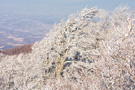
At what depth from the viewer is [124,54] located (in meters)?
5.51

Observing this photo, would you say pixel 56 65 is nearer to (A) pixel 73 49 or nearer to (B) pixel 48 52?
(B) pixel 48 52

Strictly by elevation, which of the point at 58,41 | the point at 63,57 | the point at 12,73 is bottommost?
the point at 12,73

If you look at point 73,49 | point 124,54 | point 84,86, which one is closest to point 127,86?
point 124,54

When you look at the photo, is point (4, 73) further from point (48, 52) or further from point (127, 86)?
point (127, 86)

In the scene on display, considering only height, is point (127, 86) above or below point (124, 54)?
below

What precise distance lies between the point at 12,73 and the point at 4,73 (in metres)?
0.62

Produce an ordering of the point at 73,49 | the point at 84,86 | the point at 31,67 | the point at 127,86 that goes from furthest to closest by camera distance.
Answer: the point at 31,67
the point at 73,49
the point at 84,86
the point at 127,86

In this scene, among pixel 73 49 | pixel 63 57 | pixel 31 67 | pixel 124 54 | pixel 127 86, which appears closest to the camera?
pixel 127 86

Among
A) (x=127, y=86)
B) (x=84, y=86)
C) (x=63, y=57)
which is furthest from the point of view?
(x=63, y=57)

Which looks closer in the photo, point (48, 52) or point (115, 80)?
point (115, 80)

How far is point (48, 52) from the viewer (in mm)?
15891

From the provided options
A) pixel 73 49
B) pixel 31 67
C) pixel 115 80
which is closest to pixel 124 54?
pixel 115 80

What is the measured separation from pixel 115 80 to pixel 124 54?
0.79 metres

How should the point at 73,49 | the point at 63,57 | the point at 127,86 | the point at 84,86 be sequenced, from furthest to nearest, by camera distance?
the point at 63,57, the point at 73,49, the point at 84,86, the point at 127,86
